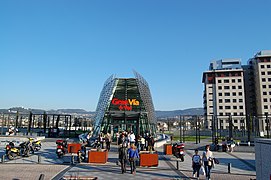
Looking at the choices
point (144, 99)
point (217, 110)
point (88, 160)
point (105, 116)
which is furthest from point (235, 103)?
point (88, 160)

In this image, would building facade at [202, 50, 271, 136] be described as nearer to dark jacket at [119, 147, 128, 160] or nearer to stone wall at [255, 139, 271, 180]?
dark jacket at [119, 147, 128, 160]

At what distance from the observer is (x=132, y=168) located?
1322 cm

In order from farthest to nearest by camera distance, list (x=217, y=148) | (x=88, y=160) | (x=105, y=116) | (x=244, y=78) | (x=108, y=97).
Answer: (x=244, y=78)
(x=108, y=97)
(x=105, y=116)
(x=217, y=148)
(x=88, y=160)

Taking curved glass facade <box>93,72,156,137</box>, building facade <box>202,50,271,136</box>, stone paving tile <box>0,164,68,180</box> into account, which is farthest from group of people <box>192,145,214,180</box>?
building facade <box>202,50,271,136</box>

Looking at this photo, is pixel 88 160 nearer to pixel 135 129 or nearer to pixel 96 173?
pixel 96 173

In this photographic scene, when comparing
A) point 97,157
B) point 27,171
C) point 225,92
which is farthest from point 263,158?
point 225,92

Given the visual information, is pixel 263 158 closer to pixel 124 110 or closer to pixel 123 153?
pixel 123 153

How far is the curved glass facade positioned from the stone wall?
86.6 ft

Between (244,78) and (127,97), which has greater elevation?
(244,78)

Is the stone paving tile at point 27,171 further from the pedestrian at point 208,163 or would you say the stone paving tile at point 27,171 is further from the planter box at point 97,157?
the pedestrian at point 208,163

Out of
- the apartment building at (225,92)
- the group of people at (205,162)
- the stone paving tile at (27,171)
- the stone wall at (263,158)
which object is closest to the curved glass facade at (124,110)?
the stone paving tile at (27,171)

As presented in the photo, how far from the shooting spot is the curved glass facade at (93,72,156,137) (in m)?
37.6

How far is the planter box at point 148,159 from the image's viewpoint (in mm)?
15398

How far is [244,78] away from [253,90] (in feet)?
20.1
